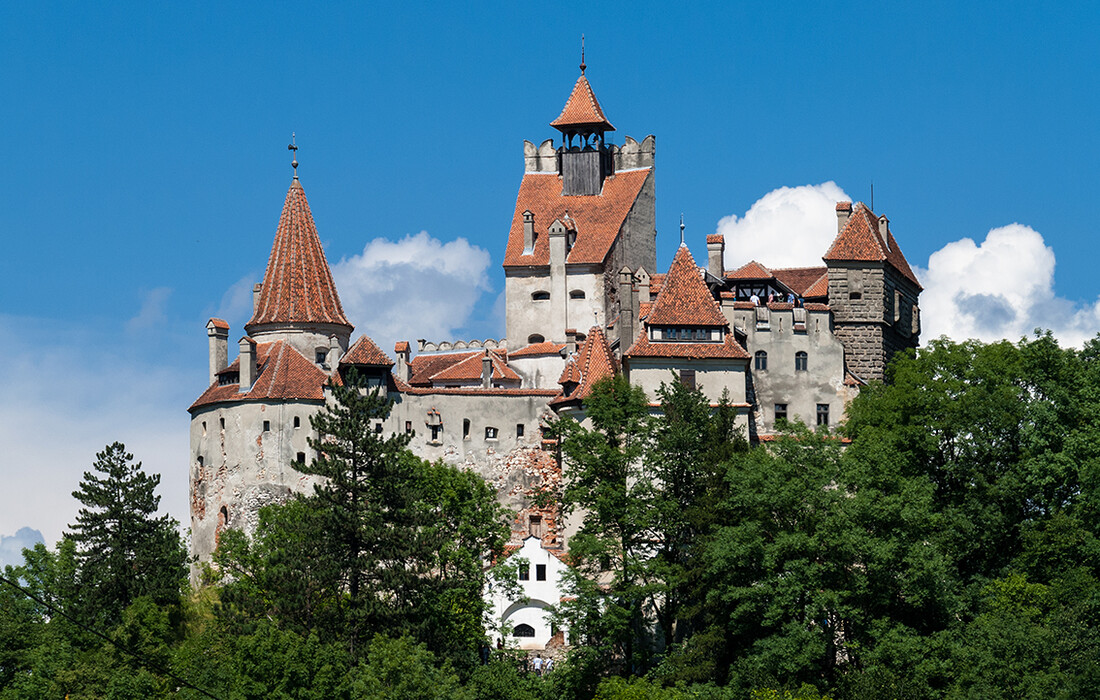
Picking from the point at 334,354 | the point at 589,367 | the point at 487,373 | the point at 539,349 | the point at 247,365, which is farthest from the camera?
the point at 539,349

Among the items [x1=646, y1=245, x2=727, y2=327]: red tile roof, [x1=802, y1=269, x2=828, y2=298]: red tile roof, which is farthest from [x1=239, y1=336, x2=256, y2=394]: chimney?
[x1=802, y1=269, x2=828, y2=298]: red tile roof

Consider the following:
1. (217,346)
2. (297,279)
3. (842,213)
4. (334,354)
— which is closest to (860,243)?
(842,213)

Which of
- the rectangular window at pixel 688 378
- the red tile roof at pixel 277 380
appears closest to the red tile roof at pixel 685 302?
the rectangular window at pixel 688 378

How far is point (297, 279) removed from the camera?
9438 cm

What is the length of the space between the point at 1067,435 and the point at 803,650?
1371 cm

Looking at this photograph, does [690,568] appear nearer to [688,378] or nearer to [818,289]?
[688,378]

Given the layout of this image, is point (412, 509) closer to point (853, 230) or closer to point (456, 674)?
point (456, 674)

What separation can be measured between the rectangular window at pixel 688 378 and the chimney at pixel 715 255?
362 inches

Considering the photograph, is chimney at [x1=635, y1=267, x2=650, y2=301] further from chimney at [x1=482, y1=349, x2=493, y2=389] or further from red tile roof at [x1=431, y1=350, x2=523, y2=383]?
chimney at [x1=482, y1=349, x2=493, y2=389]

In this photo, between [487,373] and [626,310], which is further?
[487,373]

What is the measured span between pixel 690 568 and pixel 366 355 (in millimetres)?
21670

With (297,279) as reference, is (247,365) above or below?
below

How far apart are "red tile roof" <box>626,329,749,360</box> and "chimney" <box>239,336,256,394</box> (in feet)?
61.5

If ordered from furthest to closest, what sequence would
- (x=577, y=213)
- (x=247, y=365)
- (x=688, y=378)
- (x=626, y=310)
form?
(x=577, y=213) < (x=247, y=365) < (x=626, y=310) < (x=688, y=378)
